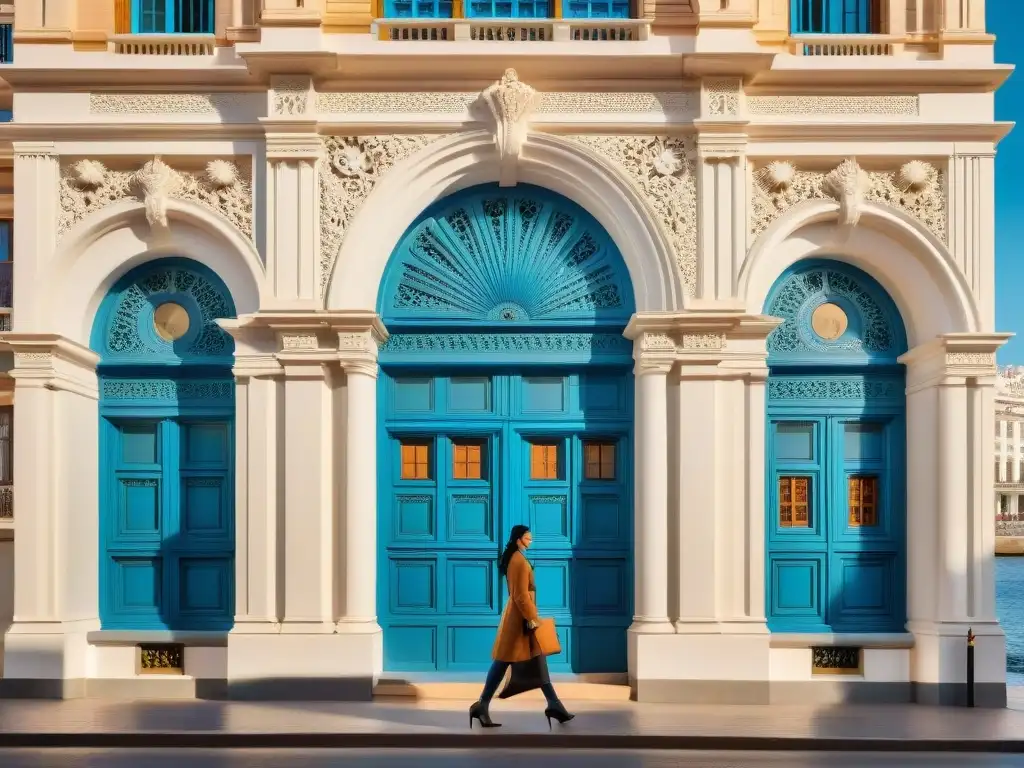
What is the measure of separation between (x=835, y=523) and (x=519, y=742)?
445cm

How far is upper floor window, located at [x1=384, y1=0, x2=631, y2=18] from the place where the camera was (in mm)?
12508

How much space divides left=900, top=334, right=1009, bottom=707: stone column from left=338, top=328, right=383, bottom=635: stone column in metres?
5.70

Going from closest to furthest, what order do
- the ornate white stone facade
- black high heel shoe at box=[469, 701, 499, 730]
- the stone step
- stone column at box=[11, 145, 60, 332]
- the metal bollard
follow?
black high heel shoe at box=[469, 701, 499, 730] → the metal bollard → the stone step → the ornate white stone facade → stone column at box=[11, 145, 60, 332]

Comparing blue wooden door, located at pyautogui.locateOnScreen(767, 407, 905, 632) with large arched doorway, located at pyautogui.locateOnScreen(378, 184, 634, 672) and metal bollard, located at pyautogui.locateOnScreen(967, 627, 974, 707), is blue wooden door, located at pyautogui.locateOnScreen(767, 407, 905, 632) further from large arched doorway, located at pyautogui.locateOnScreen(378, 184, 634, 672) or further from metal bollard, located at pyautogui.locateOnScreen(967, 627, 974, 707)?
large arched doorway, located at pyautogui.locateOnScreen(378, 184, 634, 672)

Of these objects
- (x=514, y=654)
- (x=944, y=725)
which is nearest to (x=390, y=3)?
(x=514, y=654)

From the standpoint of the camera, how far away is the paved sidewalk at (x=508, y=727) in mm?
9742

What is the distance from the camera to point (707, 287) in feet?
38.7

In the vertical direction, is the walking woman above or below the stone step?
above

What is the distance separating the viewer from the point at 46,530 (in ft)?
38.9

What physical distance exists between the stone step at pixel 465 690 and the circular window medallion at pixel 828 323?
4.29 meters

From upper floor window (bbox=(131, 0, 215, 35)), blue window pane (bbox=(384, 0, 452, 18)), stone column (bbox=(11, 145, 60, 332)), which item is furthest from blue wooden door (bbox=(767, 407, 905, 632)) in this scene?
stone column (bbox=(11, 145, 60, 332))

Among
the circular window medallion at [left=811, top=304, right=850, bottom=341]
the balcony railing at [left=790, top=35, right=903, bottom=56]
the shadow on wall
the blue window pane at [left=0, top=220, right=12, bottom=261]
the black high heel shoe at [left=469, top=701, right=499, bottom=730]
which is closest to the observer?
the black high heel shoe at [left=469, top=701, right=499, bottom=730]

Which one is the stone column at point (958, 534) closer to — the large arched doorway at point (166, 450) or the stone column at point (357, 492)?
the stone column at point (357, 492)

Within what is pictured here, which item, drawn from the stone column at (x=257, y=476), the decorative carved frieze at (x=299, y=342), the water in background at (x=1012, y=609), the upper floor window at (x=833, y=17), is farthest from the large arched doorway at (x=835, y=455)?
the stone column at (x=257, y=476)
